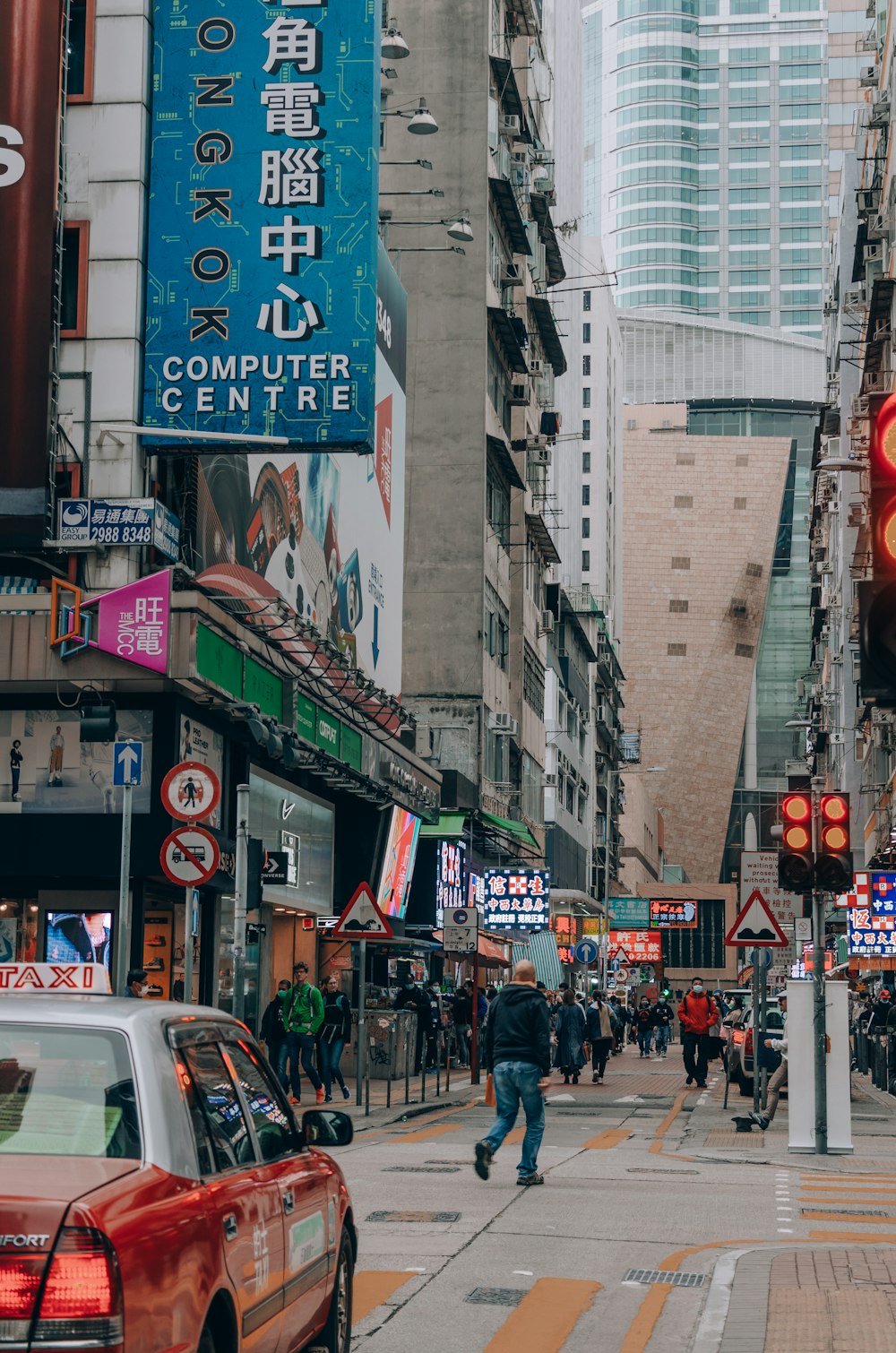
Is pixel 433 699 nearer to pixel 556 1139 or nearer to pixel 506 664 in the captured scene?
pixel 506 664

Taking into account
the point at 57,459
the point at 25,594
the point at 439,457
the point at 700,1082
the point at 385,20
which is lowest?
the point at 700,1082

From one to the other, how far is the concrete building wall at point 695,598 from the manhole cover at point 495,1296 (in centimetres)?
15176

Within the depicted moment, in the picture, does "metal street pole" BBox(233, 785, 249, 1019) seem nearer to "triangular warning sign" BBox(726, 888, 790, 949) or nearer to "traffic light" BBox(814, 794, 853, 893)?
"traffic light" BBox(814, 794, 853, 893)

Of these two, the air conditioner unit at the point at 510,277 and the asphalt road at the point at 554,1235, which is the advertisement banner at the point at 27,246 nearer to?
the asphalt road at the point at 554,1235

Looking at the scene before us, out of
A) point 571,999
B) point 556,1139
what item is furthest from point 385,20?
point 556,1139

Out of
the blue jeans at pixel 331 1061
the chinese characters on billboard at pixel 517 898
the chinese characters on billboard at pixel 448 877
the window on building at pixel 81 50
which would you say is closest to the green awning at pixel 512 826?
the chinese characters on billboard at pixel 517 898

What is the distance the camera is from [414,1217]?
12.5m

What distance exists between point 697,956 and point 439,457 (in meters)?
109

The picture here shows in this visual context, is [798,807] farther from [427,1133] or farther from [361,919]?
[361,919]

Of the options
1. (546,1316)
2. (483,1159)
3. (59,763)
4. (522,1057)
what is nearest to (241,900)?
(522,1057)

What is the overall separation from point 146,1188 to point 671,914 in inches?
3884

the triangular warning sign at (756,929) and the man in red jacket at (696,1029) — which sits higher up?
the triangular warning sign at (756,929)

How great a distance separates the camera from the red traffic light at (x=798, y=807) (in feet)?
56.7

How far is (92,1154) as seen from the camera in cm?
506
